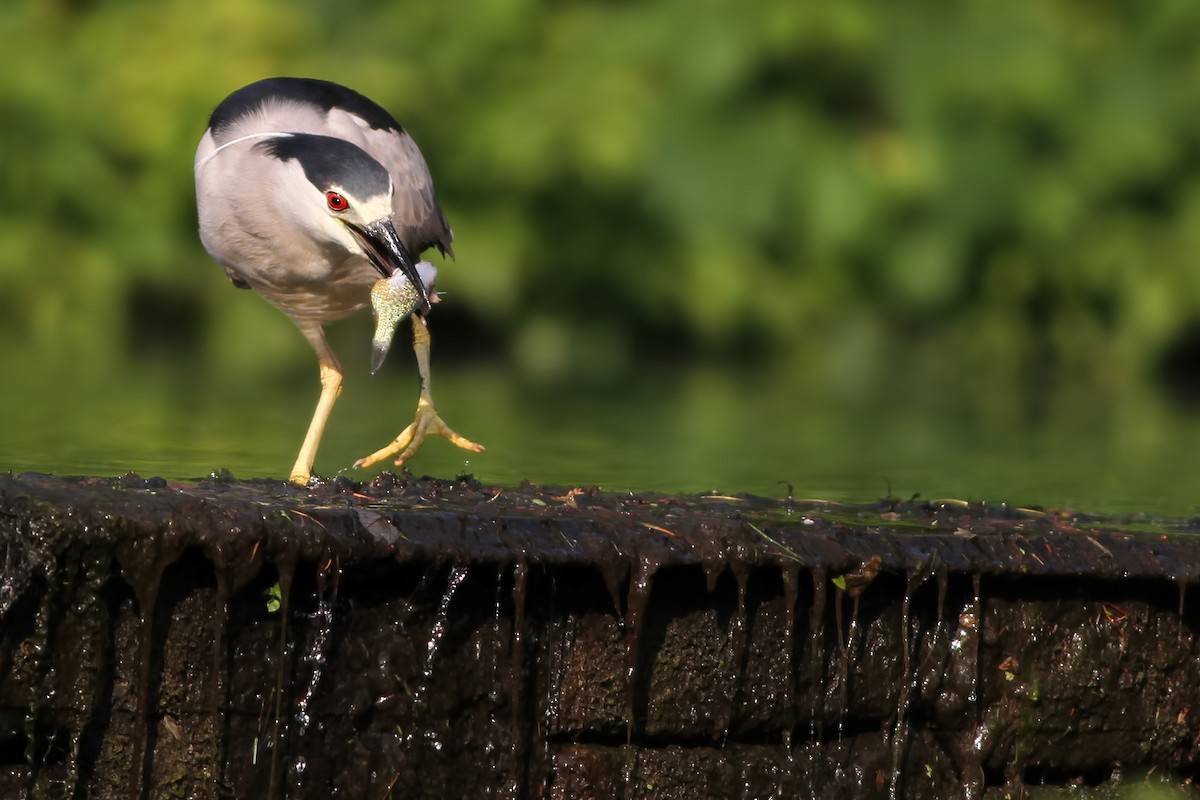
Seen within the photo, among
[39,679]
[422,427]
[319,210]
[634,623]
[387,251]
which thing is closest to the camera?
[39,679]

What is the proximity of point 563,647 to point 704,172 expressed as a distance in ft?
39.7

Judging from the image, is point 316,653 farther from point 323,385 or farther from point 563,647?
point 323,385

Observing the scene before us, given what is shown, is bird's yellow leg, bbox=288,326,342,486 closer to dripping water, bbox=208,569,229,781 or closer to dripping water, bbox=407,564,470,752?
dripping water, bbox=407,564,470,752

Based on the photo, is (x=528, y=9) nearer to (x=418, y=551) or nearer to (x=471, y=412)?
(x=471, y=412)

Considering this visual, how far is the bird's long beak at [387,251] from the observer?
421cm

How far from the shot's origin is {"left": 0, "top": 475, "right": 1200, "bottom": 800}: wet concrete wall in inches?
122

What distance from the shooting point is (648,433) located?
790 centimetres

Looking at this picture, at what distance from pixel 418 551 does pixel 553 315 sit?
1271 centimetres

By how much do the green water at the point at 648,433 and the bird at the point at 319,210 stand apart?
485 millimetres

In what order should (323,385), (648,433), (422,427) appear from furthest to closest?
(648,433), (323,385), (422,427)

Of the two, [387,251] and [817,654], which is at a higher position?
[387,251]

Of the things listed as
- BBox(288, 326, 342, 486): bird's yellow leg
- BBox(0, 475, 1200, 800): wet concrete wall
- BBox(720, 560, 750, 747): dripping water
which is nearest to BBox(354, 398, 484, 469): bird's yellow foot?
BBox(288, 326, 342, 486): bird's yellow leg

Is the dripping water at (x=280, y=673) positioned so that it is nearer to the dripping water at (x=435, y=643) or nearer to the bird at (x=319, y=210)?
the dripping water at (x=435, y=643)

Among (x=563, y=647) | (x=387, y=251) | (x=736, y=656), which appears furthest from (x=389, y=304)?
(x=736, y=656)
